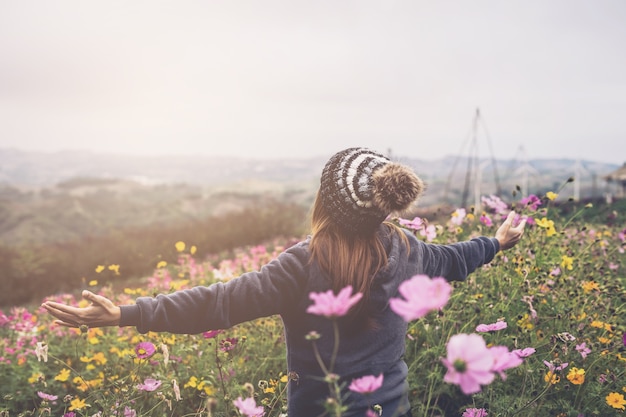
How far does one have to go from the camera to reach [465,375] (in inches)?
35.4

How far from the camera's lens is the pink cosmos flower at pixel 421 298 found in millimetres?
885

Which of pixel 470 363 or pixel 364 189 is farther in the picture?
pixel 364 189

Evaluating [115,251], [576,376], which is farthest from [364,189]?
[115,251]

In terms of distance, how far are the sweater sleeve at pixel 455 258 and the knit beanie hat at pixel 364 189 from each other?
41cm

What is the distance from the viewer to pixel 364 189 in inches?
67.1

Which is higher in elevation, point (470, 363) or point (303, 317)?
point (470, 363)

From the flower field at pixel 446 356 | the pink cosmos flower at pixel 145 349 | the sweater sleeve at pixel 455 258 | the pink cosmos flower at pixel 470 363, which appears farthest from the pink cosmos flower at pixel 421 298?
the pink cosmos flower at pixel 145 349

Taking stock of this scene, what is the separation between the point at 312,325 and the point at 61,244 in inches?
496

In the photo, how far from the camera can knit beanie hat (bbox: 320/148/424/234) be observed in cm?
167

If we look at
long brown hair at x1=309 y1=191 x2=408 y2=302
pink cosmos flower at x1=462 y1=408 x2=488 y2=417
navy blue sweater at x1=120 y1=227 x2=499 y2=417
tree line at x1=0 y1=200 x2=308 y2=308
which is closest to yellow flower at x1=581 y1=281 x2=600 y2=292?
pink cosmos flower at x1=462 y1=408 x2=488 y2=417

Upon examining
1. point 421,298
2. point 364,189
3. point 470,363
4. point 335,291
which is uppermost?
point 364,189

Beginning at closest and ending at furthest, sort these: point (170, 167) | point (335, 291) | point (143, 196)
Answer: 1. point (335, 291)
2. point (143, 196)
3. point (170, 167)

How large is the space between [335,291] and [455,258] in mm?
688

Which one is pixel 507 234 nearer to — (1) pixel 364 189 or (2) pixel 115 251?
(1) pixel 364 189
